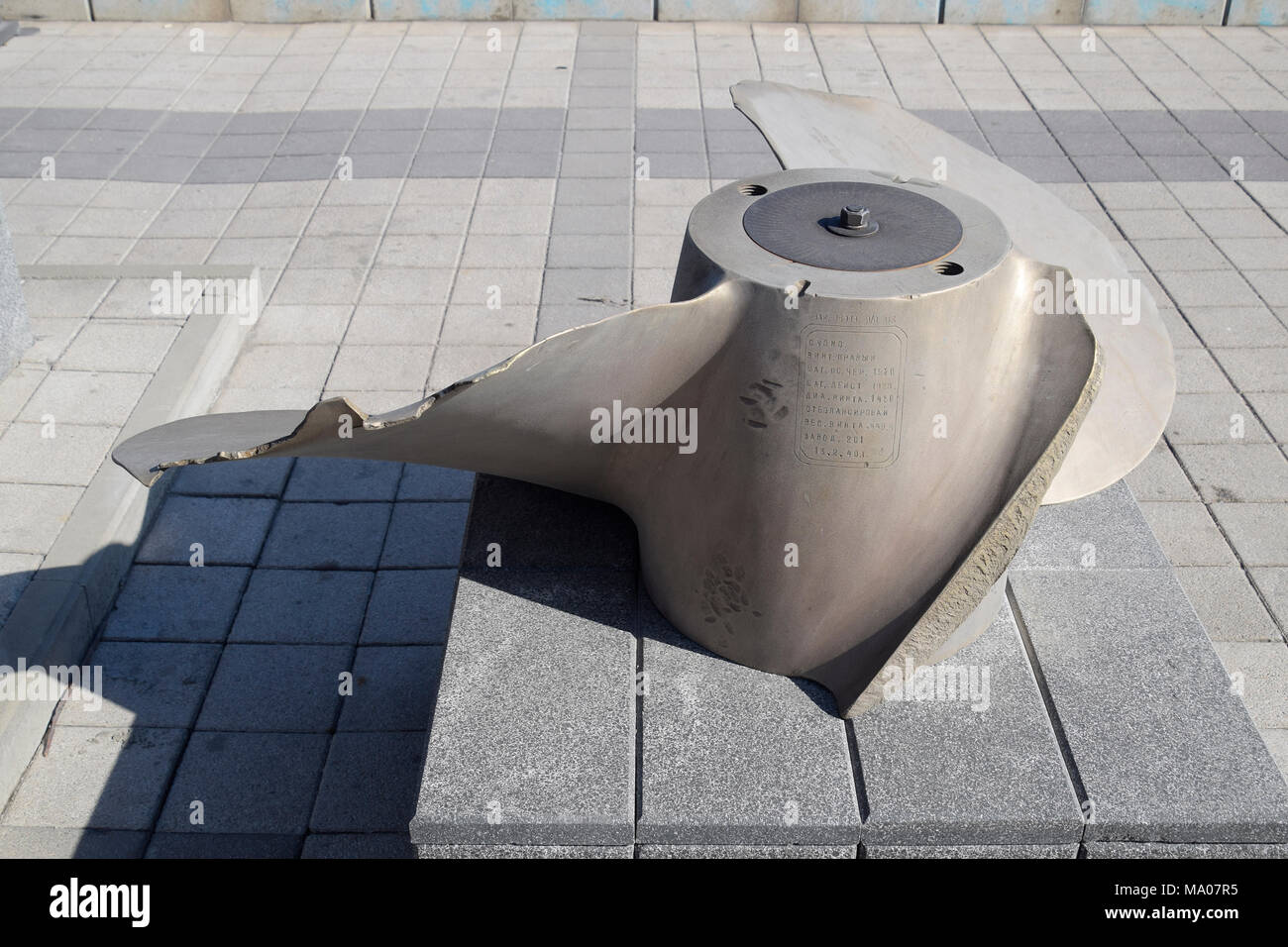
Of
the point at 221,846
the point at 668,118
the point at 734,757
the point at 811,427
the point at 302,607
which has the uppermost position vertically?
the point at 811,427

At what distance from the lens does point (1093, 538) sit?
417 cm

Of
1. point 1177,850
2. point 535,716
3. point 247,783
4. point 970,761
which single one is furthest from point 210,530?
point 1177,850

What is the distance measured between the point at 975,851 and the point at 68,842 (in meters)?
2.84

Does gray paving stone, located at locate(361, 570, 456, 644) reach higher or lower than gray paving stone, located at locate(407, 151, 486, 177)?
lower

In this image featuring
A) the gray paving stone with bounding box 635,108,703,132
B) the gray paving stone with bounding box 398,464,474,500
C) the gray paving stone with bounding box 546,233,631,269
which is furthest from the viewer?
the gray paving stone with bounding box 635,108,703,132

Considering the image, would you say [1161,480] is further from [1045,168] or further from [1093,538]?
[1045,168]

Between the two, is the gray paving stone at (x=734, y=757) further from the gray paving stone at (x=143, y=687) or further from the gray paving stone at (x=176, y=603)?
the gray paving stone at (x=176, y=603)

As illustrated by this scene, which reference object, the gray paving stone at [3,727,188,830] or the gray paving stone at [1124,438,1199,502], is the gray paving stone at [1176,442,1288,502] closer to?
the gray paving stone at [1124,438,1199,502]

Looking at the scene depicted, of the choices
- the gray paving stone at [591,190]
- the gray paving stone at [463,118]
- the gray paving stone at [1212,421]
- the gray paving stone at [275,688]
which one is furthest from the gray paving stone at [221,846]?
the gray paving stone at [463,118]

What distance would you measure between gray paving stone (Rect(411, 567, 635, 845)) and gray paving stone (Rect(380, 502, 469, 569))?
3.93 feet

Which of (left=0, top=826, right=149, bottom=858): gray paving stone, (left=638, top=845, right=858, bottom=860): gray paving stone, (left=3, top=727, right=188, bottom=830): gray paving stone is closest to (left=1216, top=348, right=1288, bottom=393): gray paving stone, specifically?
(left=638, top=845, right=858, bottom=860): gray paving stone

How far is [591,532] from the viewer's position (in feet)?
13.5

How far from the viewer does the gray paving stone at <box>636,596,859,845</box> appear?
3.20 m

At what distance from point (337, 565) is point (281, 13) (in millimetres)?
7443
